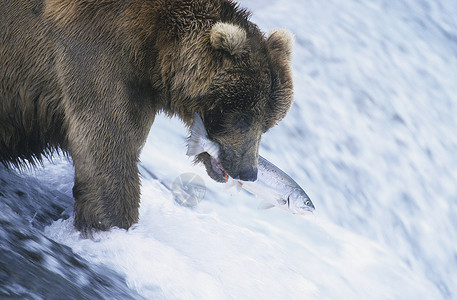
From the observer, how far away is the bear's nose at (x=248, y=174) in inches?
151

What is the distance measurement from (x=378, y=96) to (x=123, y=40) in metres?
5.31

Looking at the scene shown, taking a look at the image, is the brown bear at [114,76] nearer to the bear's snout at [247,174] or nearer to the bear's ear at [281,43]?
the bear's ear at [281,43]

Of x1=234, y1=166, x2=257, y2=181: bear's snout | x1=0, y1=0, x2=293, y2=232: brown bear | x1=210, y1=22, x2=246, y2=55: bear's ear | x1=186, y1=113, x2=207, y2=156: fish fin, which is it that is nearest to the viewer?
x1=210, y1=22, x2=246, y2=55: bear's ear

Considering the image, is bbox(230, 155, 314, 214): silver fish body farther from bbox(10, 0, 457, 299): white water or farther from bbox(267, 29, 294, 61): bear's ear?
bbox(267, 29, 294, 61): bear's ear

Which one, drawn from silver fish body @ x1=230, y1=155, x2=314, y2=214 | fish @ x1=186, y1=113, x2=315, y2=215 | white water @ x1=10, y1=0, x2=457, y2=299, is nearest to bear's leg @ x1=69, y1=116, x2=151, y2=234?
white water @ x1=10, y1=0, x2=457, y2=299

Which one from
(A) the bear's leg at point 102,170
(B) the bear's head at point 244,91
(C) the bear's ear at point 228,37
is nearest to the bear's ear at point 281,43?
(B) the bear's head at point 244,91

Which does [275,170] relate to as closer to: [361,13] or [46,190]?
[46,190]

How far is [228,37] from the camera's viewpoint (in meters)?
3.38

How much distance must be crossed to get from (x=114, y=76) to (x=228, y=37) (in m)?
0.65

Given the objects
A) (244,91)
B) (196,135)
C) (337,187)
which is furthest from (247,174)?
(337,187)

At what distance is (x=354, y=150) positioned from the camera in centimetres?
771

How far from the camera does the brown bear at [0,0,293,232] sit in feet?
11.6

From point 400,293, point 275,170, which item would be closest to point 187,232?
point 275,170

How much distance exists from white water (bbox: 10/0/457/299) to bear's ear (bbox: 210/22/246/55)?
117 centimetres
